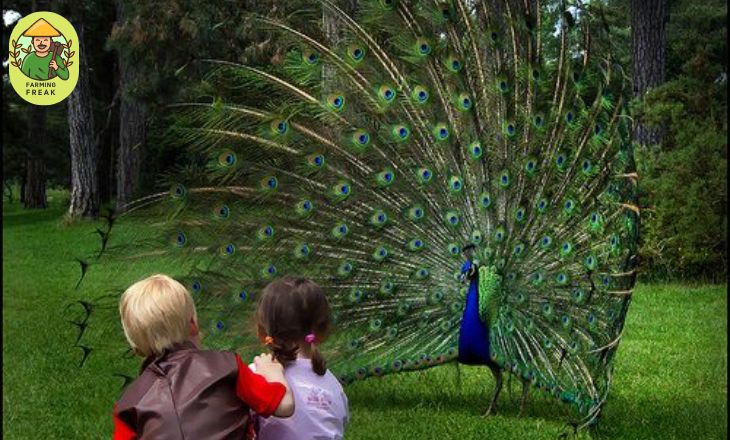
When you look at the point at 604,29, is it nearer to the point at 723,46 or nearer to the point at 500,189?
the point at 500,189

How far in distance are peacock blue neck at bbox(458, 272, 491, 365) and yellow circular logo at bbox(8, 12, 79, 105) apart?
9.24 ft

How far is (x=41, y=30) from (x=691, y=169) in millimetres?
7114

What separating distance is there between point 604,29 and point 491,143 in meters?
0.87

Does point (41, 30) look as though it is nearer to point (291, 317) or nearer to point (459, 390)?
point (459, 390)

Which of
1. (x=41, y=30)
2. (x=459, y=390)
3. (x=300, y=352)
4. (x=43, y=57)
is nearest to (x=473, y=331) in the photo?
(x=459, y=390)

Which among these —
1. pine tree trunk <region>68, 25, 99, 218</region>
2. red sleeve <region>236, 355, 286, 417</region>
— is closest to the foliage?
red sleeve <region>236, 355, 286, 417</region>

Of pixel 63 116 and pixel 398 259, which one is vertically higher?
pixel 63 116

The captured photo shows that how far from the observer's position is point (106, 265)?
602 centimetres

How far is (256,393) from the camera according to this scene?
2.80 m

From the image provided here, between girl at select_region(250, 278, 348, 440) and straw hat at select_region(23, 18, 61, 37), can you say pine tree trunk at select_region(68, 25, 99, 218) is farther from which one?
girl at select_region(250, 278, 348, 440)

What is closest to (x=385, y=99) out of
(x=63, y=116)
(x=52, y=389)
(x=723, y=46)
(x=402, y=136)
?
(x=402, y=136)

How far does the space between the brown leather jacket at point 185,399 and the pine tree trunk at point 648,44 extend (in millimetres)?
12558

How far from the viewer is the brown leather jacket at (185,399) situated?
8.95ft

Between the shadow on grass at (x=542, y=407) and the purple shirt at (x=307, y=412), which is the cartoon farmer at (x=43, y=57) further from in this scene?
the purple shirt at (x=307, y=412)
